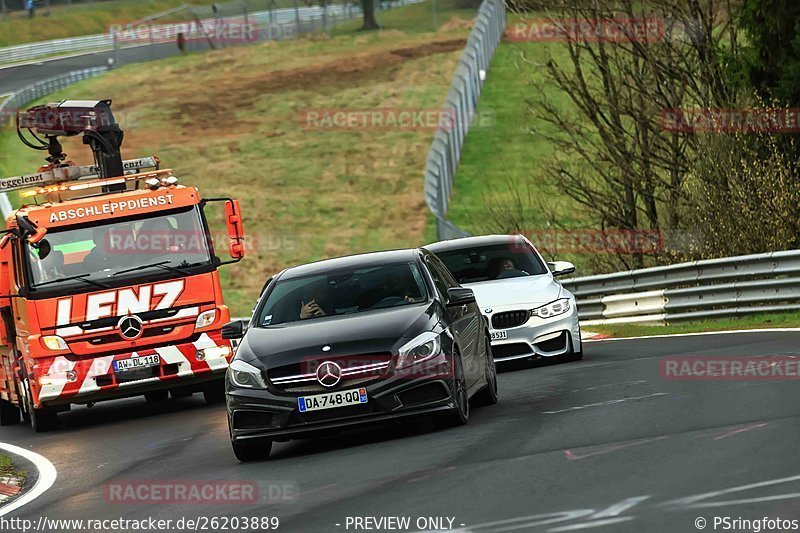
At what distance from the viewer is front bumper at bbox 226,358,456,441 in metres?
11.5

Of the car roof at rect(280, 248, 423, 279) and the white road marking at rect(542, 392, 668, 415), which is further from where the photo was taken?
the car roof at rect(280, 248, 423, 279)

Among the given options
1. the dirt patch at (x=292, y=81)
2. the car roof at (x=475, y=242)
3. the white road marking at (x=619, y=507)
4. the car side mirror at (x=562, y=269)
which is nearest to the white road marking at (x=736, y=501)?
the white road marking at (x=619, y=507)

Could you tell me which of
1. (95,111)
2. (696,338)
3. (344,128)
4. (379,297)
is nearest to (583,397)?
(379,297)

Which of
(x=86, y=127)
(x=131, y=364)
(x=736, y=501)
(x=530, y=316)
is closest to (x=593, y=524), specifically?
(x=736, y=501)

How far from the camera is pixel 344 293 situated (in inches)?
512

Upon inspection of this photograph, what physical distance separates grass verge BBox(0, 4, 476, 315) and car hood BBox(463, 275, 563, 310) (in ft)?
59.8

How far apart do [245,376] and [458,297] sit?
209cm

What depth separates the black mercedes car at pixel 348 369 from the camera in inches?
454

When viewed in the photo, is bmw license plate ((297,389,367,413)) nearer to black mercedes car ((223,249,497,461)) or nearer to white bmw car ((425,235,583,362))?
black mercedes car ((223,249,497,461))

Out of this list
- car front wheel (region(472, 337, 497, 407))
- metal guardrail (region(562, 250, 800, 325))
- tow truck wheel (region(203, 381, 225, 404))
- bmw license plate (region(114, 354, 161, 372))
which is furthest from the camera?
metal guardrail (region(562, 250, 800, 325))

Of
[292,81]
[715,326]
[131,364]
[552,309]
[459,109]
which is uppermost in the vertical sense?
[552,309]

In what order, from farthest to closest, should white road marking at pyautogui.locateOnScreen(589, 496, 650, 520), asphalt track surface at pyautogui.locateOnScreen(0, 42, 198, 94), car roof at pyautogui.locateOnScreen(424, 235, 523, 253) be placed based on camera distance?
1. asphalt track surface at pyautogui.locateOnScreen(0, 42, 198, 94)
2. car roof at pyautogui.locateOnScreen(424, 235, 523, 253)
3. white road marking at pyautogui.locateOnScreen(589, 496, 650, 520)

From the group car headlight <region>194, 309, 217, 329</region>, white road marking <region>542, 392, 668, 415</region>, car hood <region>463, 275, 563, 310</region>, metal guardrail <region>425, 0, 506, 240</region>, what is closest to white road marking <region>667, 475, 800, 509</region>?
white road marking <region>542, 392, 668, 415</region>

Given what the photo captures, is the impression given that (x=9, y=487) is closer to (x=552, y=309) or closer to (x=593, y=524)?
(x=593, y=524)
